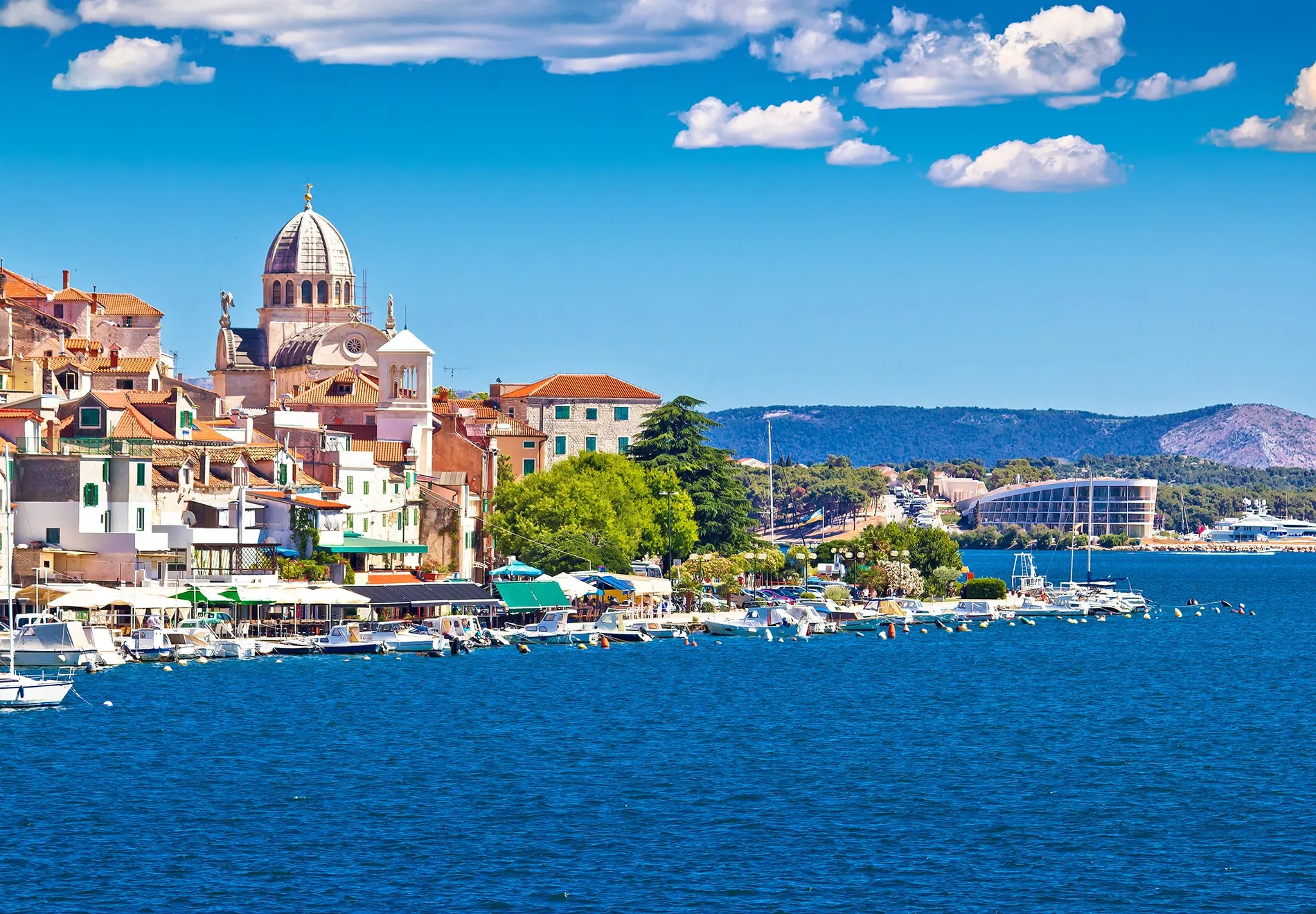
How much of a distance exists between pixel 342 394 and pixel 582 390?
34252mm

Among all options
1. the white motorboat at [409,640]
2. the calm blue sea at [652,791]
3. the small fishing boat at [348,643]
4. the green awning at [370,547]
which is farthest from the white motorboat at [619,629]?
the small fishing boat at [348,643]

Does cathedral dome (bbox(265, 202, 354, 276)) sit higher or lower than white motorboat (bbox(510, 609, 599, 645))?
higher

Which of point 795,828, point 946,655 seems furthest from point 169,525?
point 795,828

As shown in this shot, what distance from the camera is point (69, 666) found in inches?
2950

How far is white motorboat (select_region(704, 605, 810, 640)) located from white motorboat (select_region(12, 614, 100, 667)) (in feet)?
129

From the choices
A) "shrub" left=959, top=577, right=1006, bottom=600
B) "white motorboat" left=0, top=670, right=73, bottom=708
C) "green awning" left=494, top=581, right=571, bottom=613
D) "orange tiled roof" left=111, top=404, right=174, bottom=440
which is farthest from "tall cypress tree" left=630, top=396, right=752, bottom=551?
"white motorboat" left=0, top=670, right=73, bottom=708

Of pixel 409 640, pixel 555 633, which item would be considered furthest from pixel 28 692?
pixel 555 633

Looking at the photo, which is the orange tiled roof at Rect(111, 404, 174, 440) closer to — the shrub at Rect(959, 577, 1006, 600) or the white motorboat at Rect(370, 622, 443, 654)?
the white motorboat at Rect(370, 622, 443, 654)

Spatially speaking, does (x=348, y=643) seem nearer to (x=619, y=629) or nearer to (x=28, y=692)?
(x=619, y=629)

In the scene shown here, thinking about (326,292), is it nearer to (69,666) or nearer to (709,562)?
(709,562)

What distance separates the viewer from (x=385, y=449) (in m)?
115

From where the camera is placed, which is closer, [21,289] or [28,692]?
[28,692]

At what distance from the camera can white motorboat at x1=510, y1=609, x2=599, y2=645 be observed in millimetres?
97938

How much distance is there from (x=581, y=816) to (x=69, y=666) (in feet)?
111
